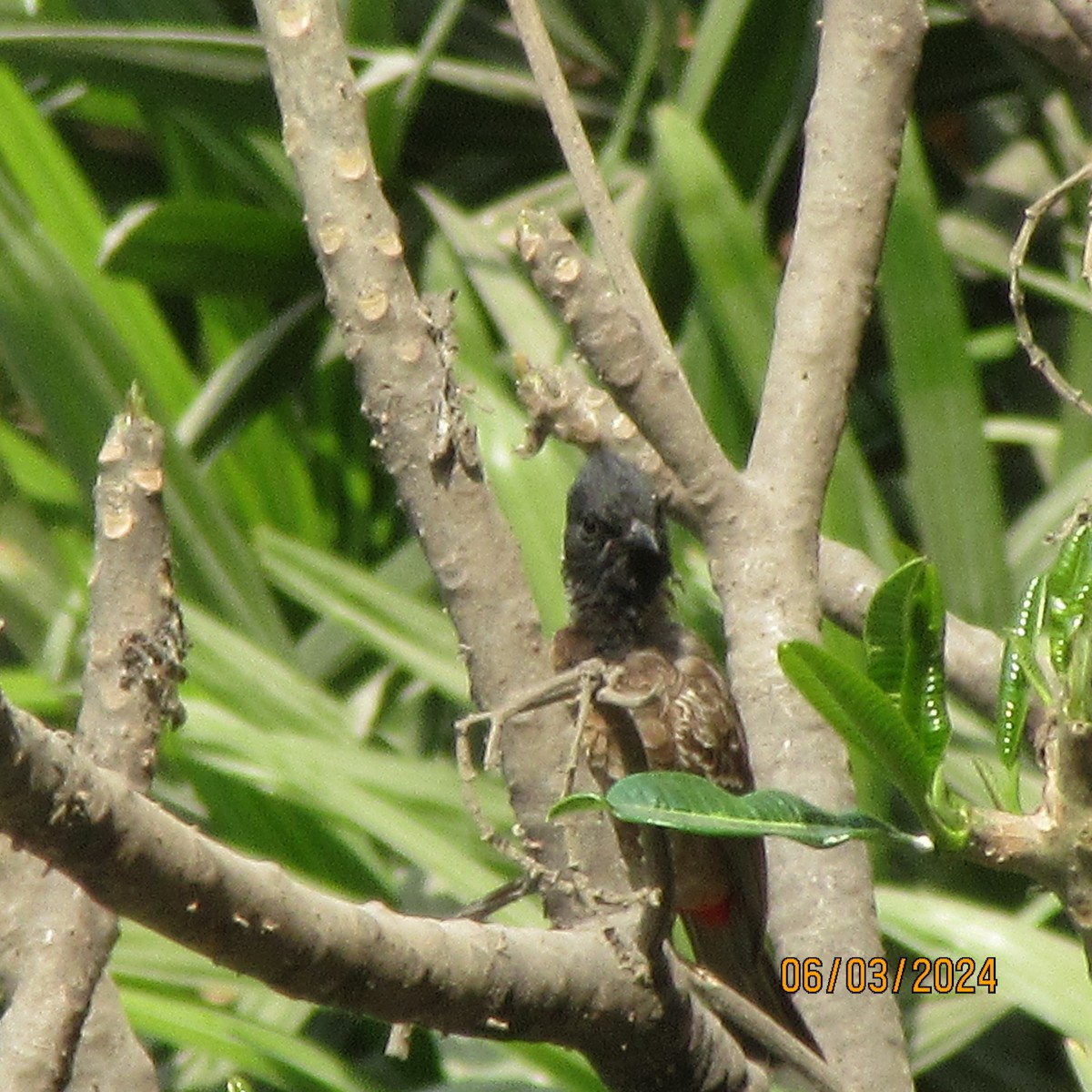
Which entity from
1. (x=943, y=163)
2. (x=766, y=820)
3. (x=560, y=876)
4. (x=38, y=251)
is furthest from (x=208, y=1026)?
(x=943, y=163)

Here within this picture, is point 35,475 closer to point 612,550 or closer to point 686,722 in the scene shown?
point 612,550

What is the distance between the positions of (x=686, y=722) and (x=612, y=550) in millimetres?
267


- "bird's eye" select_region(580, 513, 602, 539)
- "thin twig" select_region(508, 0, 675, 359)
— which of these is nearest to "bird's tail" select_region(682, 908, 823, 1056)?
"bird's eye" select_region(580, 513, 602, 539)

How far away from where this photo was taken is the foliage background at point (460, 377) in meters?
2.13

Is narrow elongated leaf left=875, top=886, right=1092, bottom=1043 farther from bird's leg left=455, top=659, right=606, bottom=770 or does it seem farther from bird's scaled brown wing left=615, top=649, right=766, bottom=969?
bird's scaled brown wing left=615, top=649, right=766, bottom=969

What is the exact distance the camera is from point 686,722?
2.40 m

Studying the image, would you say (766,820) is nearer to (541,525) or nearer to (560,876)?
(560,876)

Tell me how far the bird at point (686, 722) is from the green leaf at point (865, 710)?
4.45 ft

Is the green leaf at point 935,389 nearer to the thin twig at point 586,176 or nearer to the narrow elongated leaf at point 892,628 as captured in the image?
the thin twig at point 586,176

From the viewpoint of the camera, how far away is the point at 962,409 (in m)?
2.43

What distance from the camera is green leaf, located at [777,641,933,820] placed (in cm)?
87

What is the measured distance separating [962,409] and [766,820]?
1.62 metres

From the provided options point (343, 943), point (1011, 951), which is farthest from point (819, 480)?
point (343, 943)

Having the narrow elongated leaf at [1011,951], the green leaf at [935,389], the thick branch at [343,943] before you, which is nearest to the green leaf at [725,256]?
the green leaf at [935,389]
